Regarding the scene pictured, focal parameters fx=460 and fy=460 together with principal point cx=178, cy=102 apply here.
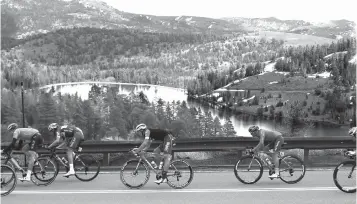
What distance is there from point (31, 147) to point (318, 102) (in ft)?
638

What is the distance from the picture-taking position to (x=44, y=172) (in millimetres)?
11859

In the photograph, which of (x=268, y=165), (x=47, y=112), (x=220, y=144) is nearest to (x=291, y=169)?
(x=268, y=165)

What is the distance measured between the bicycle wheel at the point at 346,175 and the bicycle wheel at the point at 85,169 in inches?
242

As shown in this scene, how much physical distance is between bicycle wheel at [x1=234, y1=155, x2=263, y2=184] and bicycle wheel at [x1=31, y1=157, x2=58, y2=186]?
15.5ft

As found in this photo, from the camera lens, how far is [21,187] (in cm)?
1164

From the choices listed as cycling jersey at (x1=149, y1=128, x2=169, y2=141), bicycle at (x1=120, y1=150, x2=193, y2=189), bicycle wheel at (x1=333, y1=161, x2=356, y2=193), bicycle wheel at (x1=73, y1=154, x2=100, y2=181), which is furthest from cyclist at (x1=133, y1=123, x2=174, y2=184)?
bicycle wheel at (x1=333, y1=161, x2=356, y2=193)

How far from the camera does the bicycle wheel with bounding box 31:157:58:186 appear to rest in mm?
11844

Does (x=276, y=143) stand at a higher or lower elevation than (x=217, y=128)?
higher

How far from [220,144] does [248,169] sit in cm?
329

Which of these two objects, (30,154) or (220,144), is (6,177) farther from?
(220,144)

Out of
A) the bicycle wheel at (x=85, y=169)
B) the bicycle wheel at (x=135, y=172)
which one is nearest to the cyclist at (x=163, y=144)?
the bicycle wheel at (x=135, y=172)

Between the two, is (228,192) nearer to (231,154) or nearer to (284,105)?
(231,154)

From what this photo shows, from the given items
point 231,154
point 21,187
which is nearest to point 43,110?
point 231,154

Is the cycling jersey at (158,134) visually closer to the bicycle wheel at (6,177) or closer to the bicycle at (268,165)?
the bicycle at (268,165)
